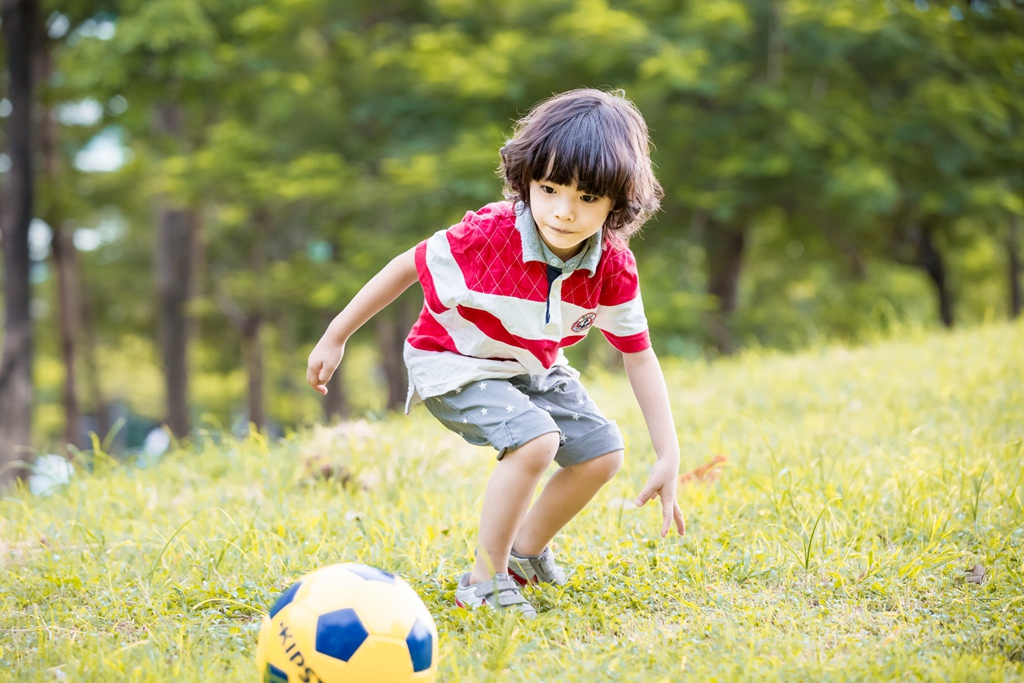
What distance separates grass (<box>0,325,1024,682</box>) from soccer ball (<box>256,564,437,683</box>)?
0.20m

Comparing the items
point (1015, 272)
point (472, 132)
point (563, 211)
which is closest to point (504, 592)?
point (563, 211)

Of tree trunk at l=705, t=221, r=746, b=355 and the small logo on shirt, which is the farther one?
tree trunk at l=705, t=221, r=746, b=355

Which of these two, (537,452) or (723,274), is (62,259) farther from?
(537,452)

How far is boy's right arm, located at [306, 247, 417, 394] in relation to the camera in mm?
2471

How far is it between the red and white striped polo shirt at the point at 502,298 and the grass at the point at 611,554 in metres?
0.70

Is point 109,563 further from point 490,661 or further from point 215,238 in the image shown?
point 215,238

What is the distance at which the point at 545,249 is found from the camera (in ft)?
7.96

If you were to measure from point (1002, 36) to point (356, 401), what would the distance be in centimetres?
2119

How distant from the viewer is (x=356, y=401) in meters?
28.3

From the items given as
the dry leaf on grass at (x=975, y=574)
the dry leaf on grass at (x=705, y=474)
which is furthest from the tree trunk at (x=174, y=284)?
the dry leaf on grass at (x=975, y=574)

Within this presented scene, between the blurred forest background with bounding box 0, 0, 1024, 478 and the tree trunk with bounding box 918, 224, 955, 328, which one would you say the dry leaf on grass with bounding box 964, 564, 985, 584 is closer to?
the blurred forest background with bounding box 0, 0, 1024, 478

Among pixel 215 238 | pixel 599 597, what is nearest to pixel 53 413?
pixel 215 238

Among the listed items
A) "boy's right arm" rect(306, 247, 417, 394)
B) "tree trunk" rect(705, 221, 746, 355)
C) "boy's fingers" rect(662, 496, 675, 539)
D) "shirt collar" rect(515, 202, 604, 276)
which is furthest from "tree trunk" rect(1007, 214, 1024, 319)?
"boy's right arm" rect(306, 247, 417, 394)

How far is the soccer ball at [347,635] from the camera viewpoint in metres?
1.88
